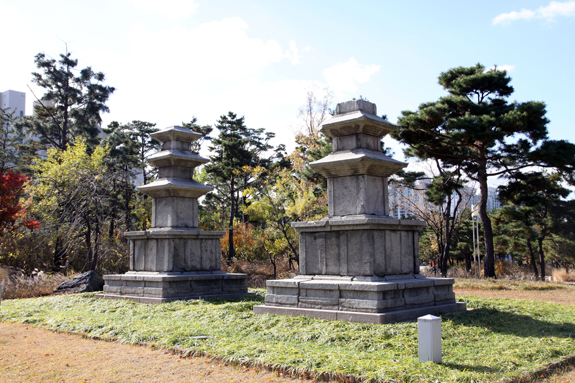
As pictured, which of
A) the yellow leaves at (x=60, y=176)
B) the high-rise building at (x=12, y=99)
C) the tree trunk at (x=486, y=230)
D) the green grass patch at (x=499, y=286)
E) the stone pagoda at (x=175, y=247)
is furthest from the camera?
the high-rise building at (x=12, y=99)

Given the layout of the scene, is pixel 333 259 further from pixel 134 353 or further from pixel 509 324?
pixel 134 353

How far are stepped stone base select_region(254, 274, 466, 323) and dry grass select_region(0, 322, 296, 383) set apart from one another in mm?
2525

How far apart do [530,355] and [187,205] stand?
890 centimetres

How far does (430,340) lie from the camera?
16.5 feet

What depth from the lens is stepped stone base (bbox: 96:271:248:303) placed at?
1094 cm

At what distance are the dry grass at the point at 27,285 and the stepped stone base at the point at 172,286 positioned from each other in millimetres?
3613

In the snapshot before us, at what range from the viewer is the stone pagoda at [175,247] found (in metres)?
11.4

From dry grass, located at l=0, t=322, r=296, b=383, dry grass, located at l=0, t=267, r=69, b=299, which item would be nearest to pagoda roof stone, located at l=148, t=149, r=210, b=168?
dry grass, located at l=0, t=322, r=296, b=383

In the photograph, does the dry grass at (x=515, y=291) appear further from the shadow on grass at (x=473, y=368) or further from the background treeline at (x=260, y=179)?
the shadow on grass at (x=473, y=368)

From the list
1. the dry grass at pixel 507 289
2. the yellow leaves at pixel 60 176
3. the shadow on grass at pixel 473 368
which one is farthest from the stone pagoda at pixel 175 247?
the dry grass at pixel 507 289

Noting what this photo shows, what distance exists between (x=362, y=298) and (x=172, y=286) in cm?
534

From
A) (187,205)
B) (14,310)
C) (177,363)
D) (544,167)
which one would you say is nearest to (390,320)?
(177,363)

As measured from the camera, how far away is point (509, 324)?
7422 mm

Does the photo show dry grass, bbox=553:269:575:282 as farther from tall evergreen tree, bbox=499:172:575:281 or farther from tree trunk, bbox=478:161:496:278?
tree trunk, bbox=478:161:496:278
